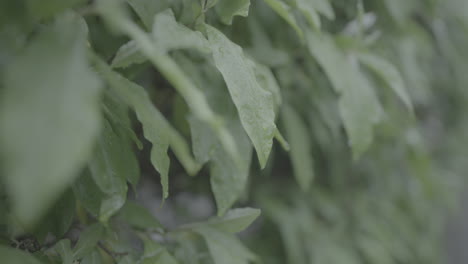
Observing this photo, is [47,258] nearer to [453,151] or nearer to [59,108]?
[59,108]

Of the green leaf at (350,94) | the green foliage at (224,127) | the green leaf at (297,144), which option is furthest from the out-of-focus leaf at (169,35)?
the green leaf at (297,144)

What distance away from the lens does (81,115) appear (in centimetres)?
27

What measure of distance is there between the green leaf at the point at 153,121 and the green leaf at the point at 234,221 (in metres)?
0.15

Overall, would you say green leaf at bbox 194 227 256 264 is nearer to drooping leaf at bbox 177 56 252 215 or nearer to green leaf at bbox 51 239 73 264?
drooping leaf at bbox 177 56 252 215

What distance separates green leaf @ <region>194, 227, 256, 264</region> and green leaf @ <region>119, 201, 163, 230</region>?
2.7 inches

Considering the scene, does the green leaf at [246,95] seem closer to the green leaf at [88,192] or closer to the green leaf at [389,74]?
the green leaf at [88,192]

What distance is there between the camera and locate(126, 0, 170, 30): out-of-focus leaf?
0.48 meters

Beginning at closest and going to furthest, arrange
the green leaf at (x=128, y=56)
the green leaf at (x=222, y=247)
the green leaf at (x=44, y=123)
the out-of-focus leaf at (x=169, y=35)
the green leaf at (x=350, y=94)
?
the green leaf at (x=44, y=123), the out-of-focus leaf at (x=169, y=35), the green leaf at (x=128, y=56), the green leaf at (x=222, y=247), the green leaf at (x=350, y=94)

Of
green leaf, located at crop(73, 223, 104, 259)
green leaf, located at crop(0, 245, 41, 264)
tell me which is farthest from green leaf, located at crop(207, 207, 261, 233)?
green leaf, located at crop(0, 245, 41, 264)

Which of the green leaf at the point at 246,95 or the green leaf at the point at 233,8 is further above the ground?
the green leaf at the point at 233,8

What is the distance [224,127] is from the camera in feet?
1.44

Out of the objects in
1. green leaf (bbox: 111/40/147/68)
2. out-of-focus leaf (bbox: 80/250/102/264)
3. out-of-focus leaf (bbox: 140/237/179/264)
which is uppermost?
green leaf (bbox: 111/40/147/68)

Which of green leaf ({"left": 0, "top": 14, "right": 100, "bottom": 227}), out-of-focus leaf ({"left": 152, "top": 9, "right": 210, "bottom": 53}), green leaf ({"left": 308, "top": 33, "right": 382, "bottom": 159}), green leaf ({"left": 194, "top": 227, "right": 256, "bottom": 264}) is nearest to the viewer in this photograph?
green leaf ({"left": 0, "top": 14, "right": 100, "bottom": 227})

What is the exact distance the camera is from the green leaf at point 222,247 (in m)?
0.57
